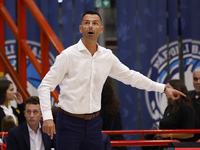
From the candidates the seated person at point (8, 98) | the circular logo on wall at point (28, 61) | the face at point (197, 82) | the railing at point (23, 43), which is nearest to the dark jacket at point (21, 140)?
the railing at point (23, 43)

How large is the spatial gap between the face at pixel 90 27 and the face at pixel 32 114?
1.34 meters

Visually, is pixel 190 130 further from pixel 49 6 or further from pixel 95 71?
A: pixel 49 6

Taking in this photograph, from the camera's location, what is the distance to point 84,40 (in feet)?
8.67

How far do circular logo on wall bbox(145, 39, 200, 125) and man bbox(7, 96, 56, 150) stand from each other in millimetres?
1912

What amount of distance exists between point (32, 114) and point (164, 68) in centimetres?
215

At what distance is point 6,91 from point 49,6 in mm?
1318

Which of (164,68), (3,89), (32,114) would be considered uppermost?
(164,68)

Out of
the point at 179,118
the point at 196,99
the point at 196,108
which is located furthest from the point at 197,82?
the point at 179,118

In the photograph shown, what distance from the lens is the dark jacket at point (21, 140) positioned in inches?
132

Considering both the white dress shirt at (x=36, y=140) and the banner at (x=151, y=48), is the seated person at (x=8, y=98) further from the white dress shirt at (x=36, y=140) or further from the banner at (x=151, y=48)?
the banner at (x=151, y=48)

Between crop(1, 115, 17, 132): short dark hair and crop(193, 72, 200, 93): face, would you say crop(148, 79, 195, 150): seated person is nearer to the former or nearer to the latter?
crop(193, 72, 200, 93): face

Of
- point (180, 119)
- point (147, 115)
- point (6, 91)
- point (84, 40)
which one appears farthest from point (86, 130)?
point (147, 115)

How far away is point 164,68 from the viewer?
5.23 m

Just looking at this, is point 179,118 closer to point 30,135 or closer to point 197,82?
point 197,82
